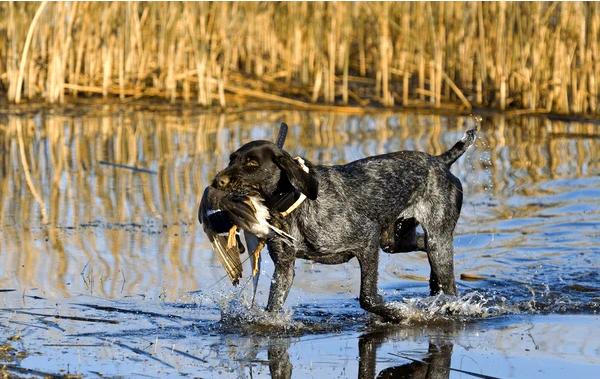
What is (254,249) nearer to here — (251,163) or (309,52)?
(251,163)

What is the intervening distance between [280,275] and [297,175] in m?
0.73

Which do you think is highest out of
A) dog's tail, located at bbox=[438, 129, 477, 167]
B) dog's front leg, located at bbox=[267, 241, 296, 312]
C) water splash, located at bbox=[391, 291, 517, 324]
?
dog's tail, located at bbox=[438, 129, 477, 167]

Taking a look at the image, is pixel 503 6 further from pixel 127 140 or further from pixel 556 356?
pixel 556 356

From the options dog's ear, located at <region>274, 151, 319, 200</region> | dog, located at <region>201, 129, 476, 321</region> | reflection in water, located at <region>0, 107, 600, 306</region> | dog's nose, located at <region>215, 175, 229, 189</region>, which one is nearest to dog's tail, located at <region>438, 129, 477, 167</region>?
dog, located at <region>201, 129, 476, 321</region>

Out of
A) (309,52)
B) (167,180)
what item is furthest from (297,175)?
(309,52)

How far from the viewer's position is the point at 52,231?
31.6ft

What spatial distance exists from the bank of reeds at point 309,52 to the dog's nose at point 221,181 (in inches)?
400

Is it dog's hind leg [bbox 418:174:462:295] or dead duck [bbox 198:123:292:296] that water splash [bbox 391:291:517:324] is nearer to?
dog's hind leg [bbox 418:174:462:295]

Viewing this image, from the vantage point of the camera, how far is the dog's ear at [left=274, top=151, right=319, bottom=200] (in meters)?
6.61

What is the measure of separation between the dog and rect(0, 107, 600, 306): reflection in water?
77cm

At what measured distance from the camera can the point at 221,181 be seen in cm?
645

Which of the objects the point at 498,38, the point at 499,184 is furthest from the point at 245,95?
the point at 499,184

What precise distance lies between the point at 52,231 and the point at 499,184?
4.82 metres

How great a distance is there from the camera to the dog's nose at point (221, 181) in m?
6.43
